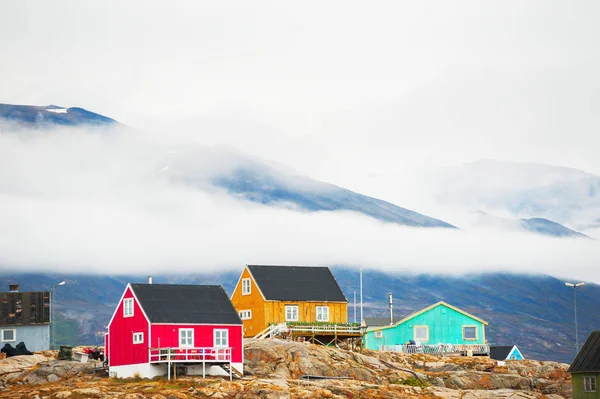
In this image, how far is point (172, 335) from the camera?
296 ft

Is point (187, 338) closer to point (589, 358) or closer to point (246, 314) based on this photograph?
point (246, 314)

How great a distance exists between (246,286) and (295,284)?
4.48 m

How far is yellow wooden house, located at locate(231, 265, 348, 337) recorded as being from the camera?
4281 inches

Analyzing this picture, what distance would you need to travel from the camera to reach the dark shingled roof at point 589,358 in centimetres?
9069

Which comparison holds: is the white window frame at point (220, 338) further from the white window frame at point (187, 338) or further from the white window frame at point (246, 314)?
the white window frame at point (246, 314)

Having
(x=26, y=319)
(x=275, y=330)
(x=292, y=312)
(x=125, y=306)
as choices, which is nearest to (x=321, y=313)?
(x=292, y=312)

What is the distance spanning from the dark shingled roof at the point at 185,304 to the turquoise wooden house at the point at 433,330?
35.9 m

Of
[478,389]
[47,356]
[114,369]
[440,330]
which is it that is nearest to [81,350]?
[47,356]

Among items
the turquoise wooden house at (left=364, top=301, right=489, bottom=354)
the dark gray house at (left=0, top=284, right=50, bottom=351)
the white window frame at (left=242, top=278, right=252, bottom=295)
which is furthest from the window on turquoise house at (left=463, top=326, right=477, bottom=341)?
the dark gray house at (left=0, top=284, right=50, bottom=351)

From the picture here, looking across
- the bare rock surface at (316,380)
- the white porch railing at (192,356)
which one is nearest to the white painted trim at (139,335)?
the white porch railing at (192,356)

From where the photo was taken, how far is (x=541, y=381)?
4013 inches

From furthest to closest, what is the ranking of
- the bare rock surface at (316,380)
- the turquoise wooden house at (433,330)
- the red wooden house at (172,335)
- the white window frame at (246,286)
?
the turquoise wooden house at (433,330) → the white window frame at (246,286) → the red wooden house at (172,335) → the bare rock surface at (316,380)

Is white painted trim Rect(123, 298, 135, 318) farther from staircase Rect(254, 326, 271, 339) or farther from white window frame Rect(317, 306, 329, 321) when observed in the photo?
white window frame Rect(317, 306, 329, 321)

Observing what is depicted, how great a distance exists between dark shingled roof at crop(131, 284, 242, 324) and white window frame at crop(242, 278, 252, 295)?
15.3 m
